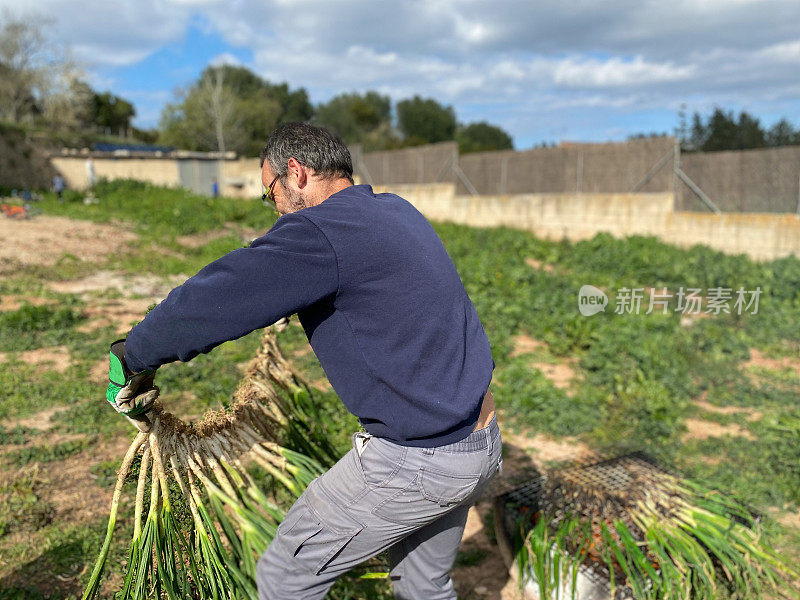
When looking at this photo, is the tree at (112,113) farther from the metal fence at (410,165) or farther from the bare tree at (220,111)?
the metal fence at (410,165)

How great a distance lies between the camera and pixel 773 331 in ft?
21.8

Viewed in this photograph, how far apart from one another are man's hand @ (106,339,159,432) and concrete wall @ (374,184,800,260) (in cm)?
1043

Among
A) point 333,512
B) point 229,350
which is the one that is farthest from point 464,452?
point 229,350

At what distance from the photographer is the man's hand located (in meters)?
1.54

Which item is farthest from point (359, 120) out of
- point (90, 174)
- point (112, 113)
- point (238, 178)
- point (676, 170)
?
point (676, 170)

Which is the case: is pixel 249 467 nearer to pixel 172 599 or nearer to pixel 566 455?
pixel 172 599

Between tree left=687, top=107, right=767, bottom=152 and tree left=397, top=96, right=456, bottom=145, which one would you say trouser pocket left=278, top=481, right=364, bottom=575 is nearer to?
tree left=687, top=107, right=767, bottom=152

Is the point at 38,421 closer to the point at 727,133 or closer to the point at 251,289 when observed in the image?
the point at 251,289

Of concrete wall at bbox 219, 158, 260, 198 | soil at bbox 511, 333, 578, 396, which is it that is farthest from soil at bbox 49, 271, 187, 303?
concrete wall at bbox 219, 158, 260, 198

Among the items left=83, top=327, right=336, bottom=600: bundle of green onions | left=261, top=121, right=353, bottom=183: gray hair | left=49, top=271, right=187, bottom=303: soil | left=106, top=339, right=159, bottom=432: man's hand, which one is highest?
left=261, top=121, right=353, bottom=183: gray hair

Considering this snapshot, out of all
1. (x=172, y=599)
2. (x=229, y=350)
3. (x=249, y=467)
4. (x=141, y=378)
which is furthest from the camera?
(x=229, y=350)

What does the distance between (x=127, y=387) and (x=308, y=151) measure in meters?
0.80

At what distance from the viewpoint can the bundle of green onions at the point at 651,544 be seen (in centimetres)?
240

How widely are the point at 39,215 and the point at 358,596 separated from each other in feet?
42.9
